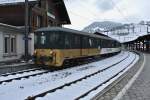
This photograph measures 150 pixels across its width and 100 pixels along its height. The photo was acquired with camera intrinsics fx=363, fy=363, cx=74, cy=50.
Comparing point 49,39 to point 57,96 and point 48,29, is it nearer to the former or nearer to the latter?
point 48,29

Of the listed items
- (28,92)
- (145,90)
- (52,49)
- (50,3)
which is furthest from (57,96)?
(50,3)

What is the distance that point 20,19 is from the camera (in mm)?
37562

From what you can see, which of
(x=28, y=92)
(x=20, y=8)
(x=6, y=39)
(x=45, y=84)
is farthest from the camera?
(x=20, y=8)

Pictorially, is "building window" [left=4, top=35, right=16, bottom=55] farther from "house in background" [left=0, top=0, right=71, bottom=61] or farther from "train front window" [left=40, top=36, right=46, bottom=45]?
"train front window" [left=40, top=36, right=46, bottom=45]

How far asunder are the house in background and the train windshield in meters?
6.41

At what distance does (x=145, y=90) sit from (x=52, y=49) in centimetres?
1090

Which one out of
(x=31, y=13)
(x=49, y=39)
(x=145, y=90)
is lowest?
(x=145, y=90)

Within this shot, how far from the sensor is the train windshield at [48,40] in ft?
74.4

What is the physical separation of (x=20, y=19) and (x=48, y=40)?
15.4m

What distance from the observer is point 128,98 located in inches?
416

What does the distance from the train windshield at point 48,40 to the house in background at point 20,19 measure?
6.41 metres

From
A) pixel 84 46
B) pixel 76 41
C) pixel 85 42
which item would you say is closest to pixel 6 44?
pixel 85 42

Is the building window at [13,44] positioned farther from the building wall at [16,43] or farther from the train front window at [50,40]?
the train front window at [50,40]

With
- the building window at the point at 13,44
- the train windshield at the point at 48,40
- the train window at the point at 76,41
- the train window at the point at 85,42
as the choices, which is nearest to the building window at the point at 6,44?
the building window at the point at 13,44
